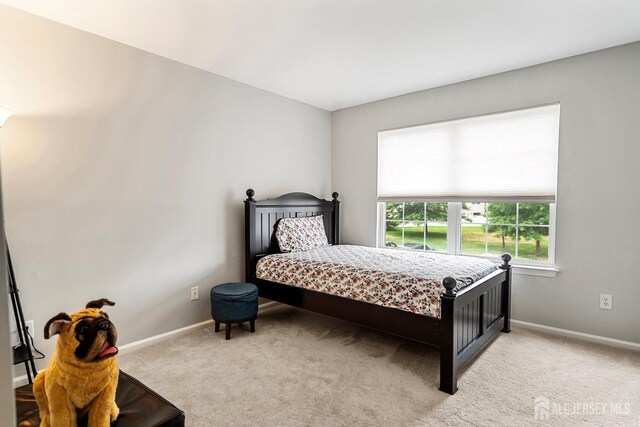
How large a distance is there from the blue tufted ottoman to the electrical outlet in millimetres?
2893

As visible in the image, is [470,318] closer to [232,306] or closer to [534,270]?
[534,270]

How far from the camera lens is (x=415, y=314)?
2275mm

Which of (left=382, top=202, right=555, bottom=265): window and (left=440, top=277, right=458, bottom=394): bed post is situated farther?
(left=382, top=202, right=555, bottom=265): window

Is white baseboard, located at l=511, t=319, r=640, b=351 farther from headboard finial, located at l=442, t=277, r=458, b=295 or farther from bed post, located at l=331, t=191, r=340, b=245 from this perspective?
bed post, located at l=331, t=191, r=340, b=245

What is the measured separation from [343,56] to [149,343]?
113 inches

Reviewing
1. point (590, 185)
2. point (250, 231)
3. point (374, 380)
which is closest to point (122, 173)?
point (250, 231)

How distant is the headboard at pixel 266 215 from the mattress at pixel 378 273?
166mm

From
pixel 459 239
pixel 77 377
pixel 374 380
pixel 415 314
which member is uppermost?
pixel 459 239

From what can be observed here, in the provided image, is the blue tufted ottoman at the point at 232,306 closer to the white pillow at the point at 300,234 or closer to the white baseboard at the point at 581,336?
the white pillow at the point at 300,234

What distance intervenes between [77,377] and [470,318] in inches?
88.4

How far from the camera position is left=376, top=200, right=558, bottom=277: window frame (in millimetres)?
3037

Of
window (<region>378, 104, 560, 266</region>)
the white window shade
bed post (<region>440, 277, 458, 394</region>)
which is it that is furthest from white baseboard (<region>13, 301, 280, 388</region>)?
the white window shade

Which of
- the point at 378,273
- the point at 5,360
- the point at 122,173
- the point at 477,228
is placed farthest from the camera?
the point at 477,228

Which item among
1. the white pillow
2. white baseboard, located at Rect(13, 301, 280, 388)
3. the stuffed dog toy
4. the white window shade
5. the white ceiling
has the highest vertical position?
the white ceiling
